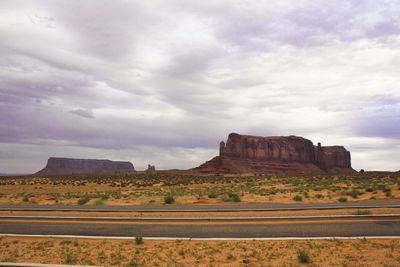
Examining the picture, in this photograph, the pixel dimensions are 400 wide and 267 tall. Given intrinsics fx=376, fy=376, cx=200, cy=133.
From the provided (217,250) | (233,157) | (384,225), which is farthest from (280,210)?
(233,157)

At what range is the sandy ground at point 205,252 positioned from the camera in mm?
9341

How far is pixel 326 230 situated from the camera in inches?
516

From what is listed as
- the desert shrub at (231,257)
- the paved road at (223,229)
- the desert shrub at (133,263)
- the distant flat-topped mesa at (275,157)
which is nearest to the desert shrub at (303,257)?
the desert shrub at (231,257)

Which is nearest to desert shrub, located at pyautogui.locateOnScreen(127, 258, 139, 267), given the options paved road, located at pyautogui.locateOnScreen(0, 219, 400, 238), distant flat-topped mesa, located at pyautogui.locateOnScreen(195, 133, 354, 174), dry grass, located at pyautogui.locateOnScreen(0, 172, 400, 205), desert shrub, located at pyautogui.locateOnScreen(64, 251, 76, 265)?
desert shrub, located at pyautogui.locateOnScreen(64, 251, 76, 265)

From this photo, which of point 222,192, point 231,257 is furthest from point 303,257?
point 222,192

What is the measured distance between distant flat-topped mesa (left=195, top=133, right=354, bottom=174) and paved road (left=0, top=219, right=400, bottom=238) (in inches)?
4458

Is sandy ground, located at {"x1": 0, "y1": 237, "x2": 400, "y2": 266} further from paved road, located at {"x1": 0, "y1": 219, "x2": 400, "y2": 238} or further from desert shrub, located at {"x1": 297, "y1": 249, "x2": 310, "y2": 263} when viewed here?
paved road, located at {"x1": 0, "y1": 219, "x2": 400, "y2": 238}

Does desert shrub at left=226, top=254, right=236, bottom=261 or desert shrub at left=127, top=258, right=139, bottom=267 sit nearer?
desert shrub at left=127, top=258, right=139, bottom=267

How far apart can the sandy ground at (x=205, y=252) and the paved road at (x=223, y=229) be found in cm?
124

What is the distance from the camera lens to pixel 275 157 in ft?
551

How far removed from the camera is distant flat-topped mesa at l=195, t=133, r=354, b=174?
143m

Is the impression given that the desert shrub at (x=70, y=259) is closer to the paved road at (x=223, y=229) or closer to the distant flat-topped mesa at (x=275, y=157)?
the paved road at (x=223, y=229)

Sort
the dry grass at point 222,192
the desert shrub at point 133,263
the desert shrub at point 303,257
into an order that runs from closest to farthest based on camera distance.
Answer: the desert shrub at point 303,257 < the desert shrub at point 133,263 < the dry grass at point 222,192

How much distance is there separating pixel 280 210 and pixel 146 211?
7.32m
